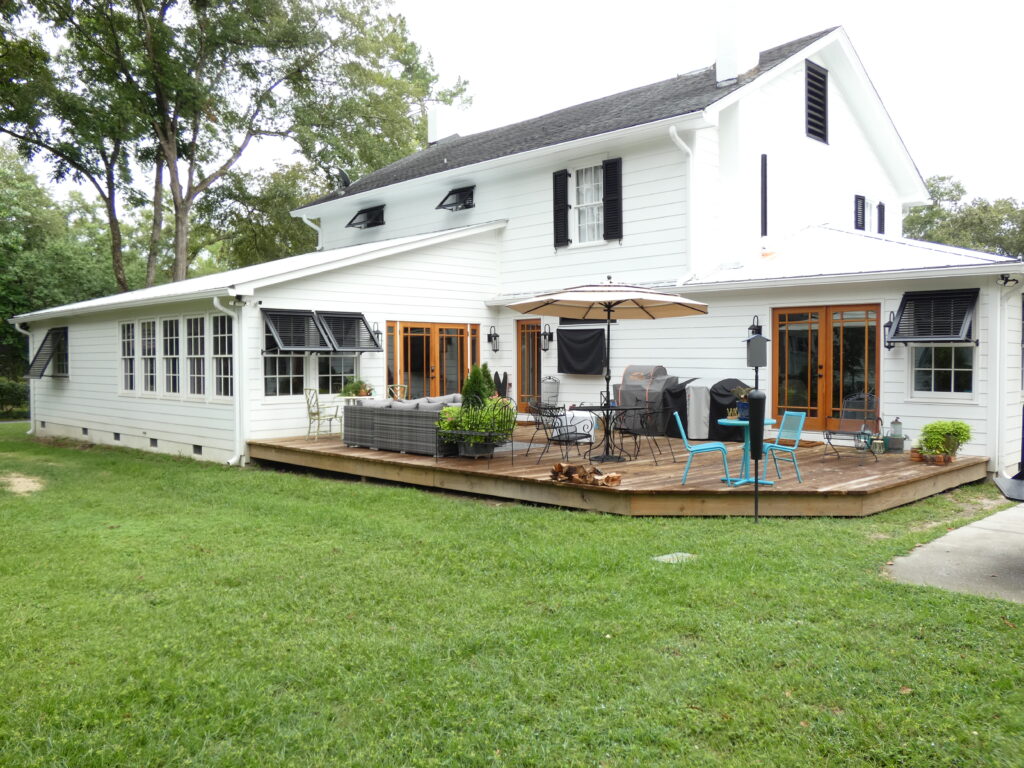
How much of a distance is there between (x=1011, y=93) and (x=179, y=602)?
32363 millimetres

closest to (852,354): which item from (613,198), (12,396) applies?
(613,198)

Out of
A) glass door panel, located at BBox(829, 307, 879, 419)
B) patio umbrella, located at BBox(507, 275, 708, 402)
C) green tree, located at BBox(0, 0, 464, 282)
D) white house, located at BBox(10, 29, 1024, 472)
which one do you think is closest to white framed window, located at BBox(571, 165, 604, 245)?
white house, located at BBox(10, 29, 1024, 472)

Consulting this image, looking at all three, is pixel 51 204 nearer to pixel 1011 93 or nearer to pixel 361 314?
pixel 361 314

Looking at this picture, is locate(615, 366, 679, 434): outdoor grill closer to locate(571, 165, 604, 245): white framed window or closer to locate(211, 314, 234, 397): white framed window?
locate(571, 165, 604, 245): white framed window

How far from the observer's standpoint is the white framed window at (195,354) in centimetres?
1188

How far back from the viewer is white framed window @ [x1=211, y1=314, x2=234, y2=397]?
1121 centimetres

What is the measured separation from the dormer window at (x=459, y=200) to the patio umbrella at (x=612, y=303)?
5.77 meters

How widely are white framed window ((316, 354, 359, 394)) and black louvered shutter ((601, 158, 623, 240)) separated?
4.76 m

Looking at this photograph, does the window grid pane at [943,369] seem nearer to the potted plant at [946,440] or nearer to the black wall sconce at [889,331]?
the black wall sconce at [889,331]

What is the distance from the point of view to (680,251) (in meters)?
11.8

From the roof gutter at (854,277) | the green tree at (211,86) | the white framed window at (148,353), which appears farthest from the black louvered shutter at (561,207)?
the green tree at (211,86)

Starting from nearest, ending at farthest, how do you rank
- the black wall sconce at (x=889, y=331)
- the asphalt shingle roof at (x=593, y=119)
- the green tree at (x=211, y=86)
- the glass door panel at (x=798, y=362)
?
the black wall sconce at (x=889, y=331) < the glass door panel at (x=798, y=362) < the asphalt shingle roof at (x=593, y=119) < the green tree at (x=211, y=86)

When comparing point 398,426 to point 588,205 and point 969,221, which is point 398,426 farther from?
point 969,221

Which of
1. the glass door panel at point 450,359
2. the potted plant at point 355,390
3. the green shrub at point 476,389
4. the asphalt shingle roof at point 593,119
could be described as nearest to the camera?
the green shrub at point 476,389
